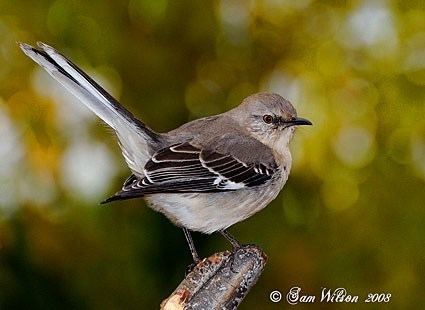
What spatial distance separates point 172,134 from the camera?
2479 millimetres

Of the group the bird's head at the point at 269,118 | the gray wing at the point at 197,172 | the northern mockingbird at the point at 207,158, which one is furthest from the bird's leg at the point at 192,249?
the bird's head at the point at 269,118

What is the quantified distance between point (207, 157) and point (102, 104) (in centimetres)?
40

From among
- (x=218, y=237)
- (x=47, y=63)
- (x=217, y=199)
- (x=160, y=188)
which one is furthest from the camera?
(x=218, y=237)

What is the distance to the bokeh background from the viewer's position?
3.03 meters

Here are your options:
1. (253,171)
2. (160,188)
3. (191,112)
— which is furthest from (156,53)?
(160,188)

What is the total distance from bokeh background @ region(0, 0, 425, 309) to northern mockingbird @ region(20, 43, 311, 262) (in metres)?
0.45

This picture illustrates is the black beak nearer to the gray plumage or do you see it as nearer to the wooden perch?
the gray plumage

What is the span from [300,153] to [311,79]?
261 mm

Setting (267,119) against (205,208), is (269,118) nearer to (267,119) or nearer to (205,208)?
(267,119)

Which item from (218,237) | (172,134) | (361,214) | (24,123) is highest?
(24,123)

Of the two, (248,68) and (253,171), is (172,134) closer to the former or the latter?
(253,171)

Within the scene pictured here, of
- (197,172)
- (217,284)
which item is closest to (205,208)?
(197,172)

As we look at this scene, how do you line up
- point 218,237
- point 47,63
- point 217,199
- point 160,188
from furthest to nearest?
point 218,237, point 217,199, point 160,188, point 47,63

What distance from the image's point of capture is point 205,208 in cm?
237
